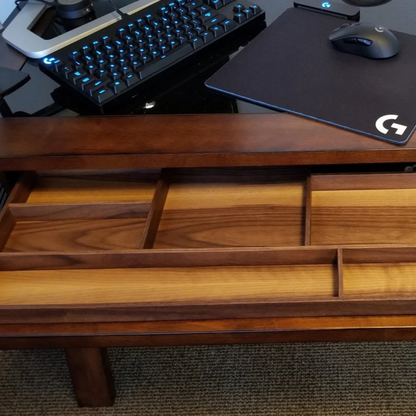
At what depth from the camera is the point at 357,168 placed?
82cm

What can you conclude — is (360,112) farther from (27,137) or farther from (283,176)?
(27,137)

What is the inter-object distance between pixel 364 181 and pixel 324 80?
6.0 inches

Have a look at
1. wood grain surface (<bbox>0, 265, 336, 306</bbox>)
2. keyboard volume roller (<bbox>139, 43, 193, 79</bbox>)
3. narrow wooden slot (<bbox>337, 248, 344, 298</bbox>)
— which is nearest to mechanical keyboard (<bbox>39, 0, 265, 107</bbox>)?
keyboard volume roller (<bbox>139, 43, 193, 79</bbox>)

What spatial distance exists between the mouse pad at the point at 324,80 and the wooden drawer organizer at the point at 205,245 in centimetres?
11

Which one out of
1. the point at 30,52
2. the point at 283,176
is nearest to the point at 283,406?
the point at 283,176

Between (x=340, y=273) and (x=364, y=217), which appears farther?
(x=364, y=217)

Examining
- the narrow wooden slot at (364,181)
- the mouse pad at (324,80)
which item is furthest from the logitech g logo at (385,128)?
the narrow wooden slot at (364,181)

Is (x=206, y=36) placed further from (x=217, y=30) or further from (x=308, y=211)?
(x=308, y=211)

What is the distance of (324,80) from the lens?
75 cm

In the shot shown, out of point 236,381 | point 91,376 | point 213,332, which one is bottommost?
point 236,381

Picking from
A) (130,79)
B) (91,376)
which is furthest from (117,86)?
(91,376)

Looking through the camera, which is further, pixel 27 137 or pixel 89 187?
pixel 89 187

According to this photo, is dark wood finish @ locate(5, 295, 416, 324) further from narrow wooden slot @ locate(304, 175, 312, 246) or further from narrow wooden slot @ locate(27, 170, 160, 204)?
narrow wooden slot @ locate(27, 170, 160, 204)

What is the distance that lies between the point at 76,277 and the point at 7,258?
0.09m
